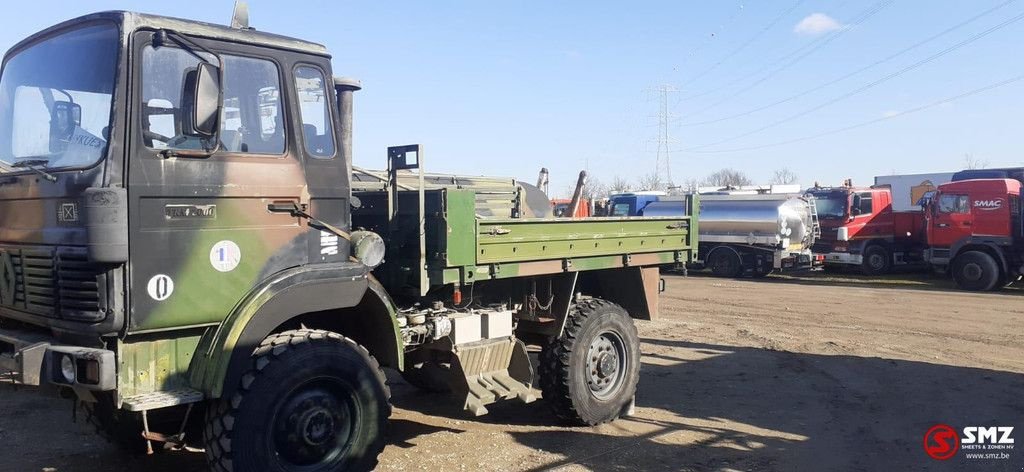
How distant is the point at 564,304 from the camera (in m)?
6.68

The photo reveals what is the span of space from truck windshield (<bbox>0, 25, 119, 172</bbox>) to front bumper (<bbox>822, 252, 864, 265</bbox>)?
2089 centimetres

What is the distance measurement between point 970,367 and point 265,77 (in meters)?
8.52

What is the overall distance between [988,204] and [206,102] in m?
18.8

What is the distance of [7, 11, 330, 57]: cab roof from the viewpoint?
4211 millimetres

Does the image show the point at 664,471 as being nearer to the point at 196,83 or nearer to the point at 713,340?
the point at 196,83

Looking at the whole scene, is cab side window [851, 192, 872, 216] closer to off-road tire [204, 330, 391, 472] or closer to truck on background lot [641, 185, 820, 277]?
truck on background lot [641, 185, 820, 277]

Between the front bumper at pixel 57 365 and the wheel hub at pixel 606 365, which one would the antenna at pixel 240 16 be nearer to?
the front bumper at pixel 57 365

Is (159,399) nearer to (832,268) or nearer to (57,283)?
(57,283)

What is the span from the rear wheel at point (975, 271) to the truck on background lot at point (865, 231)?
318 centimetres

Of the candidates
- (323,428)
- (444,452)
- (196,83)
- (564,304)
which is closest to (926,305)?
(564,304)

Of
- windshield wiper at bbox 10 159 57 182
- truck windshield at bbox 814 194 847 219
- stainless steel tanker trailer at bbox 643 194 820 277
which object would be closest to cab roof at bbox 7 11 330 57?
windshield wiper at bbox 10 159 57 182

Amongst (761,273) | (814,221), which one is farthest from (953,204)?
(761,273)

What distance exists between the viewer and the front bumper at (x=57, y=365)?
397 centimetres

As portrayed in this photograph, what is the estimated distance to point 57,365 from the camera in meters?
4.11
